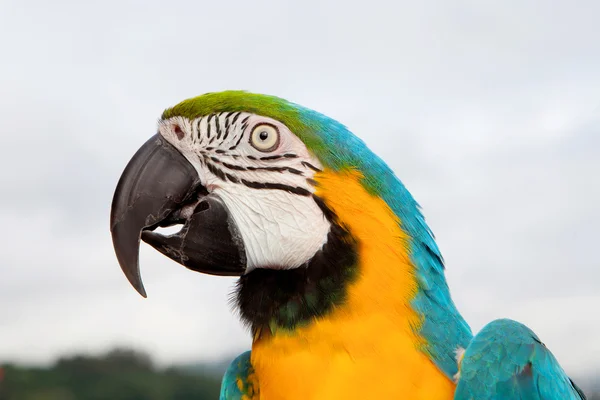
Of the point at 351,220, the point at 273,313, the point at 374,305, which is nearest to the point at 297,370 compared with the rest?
the point at 273,313

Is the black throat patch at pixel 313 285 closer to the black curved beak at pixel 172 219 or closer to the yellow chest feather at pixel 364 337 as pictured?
the yellow chest feather at pixel 364 337

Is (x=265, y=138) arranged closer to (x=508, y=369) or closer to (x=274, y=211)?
(x=274, y=211)

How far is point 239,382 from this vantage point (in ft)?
7.78

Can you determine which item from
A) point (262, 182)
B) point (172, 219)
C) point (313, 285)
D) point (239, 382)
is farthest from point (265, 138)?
point (239, 382)

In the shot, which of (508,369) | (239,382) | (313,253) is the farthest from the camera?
(239,382)

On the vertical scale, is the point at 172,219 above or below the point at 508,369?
above

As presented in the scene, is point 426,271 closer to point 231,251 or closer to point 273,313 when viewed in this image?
point 273,313

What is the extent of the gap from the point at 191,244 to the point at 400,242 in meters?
0.70

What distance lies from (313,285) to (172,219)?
0.54 m

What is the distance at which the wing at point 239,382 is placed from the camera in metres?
2.33

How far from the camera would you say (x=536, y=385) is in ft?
6.14

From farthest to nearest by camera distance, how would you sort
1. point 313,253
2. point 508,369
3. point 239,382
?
point 239,382 < point 313,253 < point 508,369

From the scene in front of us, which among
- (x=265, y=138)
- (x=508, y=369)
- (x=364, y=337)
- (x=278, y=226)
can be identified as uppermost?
(x=265, y=138)

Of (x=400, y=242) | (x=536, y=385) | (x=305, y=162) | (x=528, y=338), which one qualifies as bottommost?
(x=536, y=385)
